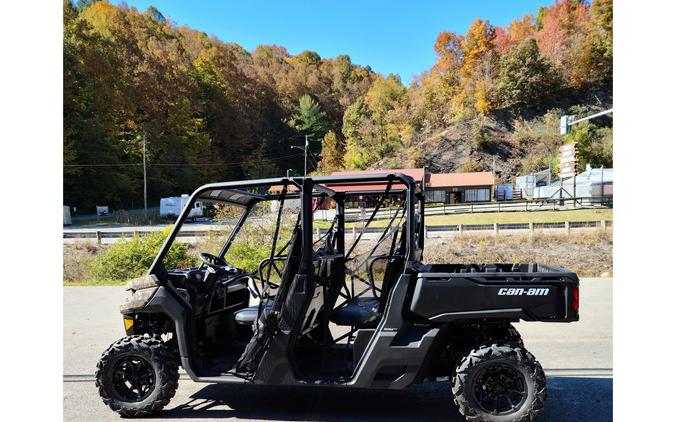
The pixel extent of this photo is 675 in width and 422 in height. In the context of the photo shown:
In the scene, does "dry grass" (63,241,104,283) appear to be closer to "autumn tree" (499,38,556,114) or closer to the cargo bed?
the cargo bed

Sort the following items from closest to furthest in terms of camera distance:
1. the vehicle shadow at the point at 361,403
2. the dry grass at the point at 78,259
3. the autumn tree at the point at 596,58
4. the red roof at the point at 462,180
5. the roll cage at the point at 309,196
A: the roll cage at the point at 309,196 < the vehicle shadow at the point at 361,403 < the dry grass at the point at 78,259 < the red roof at the point at 462,180 < the autumn tree at the point at 596,58

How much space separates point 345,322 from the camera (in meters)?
3.93

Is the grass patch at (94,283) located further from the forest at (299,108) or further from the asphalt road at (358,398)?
the forest at (299,108)

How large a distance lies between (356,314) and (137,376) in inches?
79.2

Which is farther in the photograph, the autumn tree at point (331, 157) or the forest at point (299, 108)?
the autumn tree at point (331, 157)

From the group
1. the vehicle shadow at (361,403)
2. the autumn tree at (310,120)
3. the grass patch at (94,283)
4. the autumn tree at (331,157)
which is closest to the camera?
the vehicle shadow at (361,403)

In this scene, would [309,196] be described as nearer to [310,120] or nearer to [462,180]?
[462,180]

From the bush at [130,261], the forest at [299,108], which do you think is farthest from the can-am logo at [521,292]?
the forest at [299,108]

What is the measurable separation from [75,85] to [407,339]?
51410 millimetres

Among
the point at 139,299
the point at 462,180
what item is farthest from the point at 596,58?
the point at 139,299

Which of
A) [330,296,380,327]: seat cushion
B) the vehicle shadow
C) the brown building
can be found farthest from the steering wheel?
the brown building

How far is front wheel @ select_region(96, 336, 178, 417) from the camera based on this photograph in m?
3.85

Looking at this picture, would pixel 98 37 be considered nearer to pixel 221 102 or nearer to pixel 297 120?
pixel 221 102

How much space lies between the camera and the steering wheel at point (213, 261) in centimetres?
453
